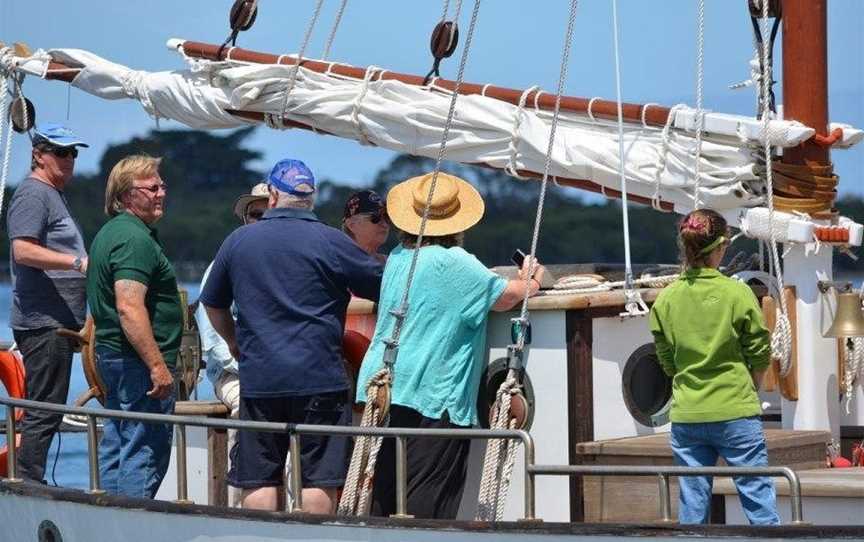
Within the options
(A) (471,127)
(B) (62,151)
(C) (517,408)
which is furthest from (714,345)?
(B) (62,151)

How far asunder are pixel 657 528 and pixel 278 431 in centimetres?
128

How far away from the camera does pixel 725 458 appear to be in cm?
673

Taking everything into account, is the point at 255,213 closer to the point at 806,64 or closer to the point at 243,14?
the point at 806,64

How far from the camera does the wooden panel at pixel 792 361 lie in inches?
314

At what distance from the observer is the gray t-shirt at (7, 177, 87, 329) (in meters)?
8.33

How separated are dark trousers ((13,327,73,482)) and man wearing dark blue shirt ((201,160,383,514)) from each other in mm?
1411

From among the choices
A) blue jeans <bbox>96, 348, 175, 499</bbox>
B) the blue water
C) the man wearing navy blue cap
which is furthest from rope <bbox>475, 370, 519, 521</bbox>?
the blue water

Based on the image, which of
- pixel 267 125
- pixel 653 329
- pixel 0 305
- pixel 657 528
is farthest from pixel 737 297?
pixel 0 305

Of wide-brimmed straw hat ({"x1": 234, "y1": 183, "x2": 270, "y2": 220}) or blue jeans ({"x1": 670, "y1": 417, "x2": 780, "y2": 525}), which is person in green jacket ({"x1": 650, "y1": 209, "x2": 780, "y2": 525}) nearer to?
blue jeans ({"x1": 670, "y1": 417, "x2": 780, "y2": 525})

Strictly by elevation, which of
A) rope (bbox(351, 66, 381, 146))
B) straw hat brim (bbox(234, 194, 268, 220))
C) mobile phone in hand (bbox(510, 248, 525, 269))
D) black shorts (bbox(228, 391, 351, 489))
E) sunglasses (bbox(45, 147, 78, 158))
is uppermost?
rope (bbox(351, 66, 381, 146))

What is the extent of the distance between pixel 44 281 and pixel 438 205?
2012 mm

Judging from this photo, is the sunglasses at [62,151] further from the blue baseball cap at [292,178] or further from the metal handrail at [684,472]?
the metal handrail at [684,472]

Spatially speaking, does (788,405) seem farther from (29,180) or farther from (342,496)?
(29,180)

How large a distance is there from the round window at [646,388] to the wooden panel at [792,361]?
493mm
